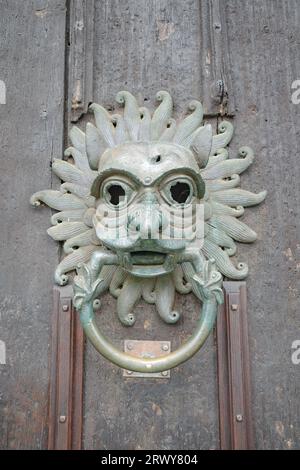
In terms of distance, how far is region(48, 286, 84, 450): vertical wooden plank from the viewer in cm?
79

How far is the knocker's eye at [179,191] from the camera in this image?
2.44 ft

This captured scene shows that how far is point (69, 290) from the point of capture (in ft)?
2.75

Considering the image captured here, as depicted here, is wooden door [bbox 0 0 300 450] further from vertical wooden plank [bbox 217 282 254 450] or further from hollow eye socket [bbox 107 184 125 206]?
hollow eye socket [bbox 107 184 125 206]

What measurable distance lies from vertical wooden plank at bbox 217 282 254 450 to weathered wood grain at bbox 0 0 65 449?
252 millimetres

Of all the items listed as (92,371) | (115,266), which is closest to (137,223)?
(115,266)

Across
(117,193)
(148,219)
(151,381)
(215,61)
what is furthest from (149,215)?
(215,61)

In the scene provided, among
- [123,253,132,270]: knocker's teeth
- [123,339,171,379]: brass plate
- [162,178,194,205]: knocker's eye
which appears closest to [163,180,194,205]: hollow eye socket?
[162,178,194,205]: knocker's eye

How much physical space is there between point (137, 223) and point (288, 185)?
305 mm

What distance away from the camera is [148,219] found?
69 centimetres

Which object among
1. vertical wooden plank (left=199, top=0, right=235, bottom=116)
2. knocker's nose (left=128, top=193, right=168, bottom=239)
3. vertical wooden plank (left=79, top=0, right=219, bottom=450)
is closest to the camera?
knocker's nose (left=128, top=193, right=168, bottom=239)

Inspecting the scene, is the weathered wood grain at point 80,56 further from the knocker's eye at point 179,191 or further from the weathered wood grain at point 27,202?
the knocker's eye at point 179,191

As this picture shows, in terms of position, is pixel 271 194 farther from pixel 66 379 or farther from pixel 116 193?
pixel 66 379

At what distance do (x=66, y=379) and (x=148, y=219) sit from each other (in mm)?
271

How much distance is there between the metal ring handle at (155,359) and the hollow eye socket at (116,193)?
14cm
